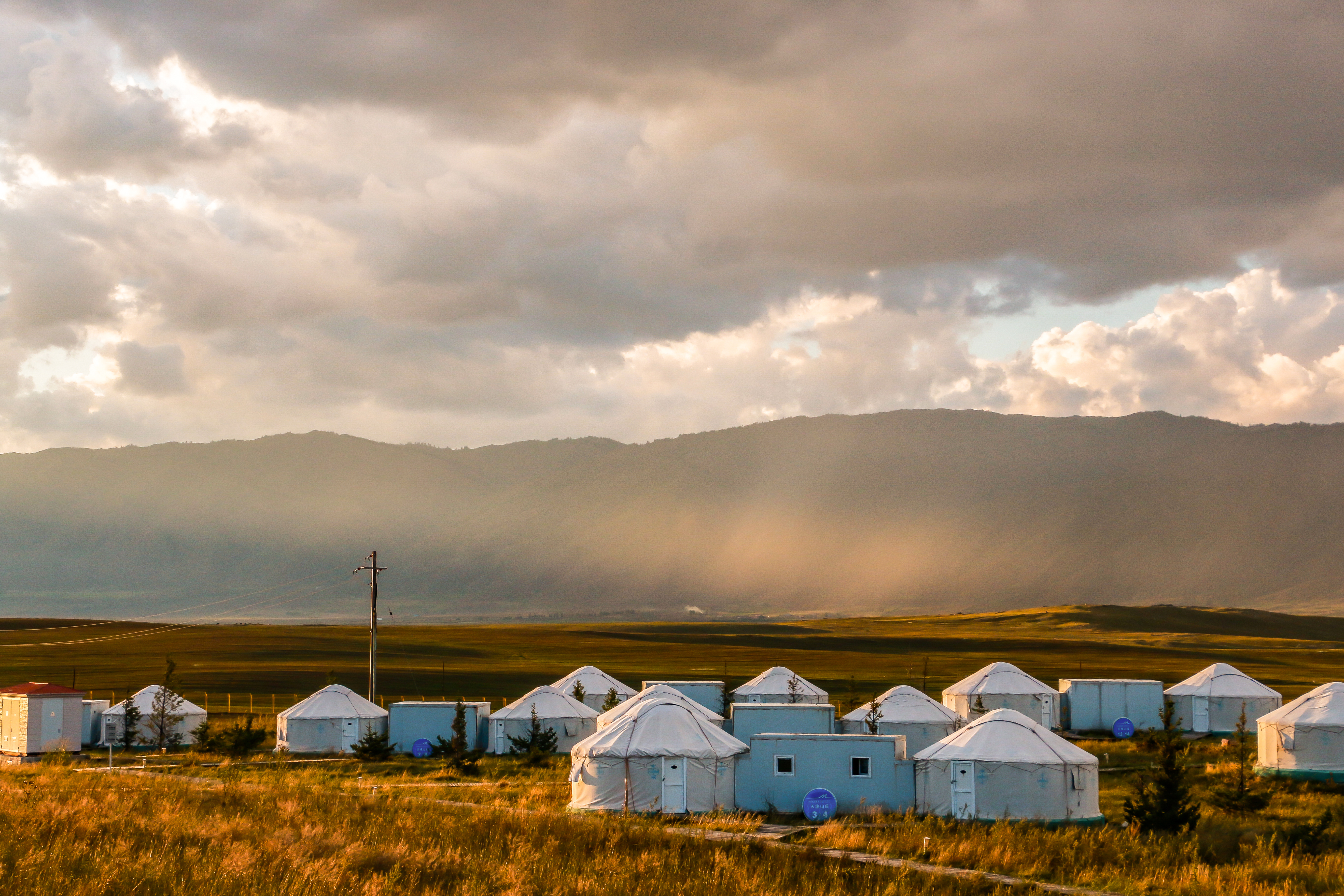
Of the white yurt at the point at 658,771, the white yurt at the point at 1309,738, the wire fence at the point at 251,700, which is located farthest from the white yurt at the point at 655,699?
the wire fence at the point at 251,700

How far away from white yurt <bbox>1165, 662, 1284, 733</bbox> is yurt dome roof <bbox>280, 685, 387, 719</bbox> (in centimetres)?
3584

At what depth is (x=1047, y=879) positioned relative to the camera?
25.1 meters

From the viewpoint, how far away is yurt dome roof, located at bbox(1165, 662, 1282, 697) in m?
56.8

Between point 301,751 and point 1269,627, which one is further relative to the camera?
point 1269,627

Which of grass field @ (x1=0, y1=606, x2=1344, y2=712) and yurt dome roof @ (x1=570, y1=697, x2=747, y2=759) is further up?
yurt dome roof @ (x1=570, y1=697, x2=747, y2=759)

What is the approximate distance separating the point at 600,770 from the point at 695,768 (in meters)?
2.64

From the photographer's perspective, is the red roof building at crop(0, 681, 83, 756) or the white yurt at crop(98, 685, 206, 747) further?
the white yurt at crop(98, 685, 206, 747)

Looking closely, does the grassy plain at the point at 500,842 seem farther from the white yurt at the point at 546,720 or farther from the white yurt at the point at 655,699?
the white yurt at the point at 546,720

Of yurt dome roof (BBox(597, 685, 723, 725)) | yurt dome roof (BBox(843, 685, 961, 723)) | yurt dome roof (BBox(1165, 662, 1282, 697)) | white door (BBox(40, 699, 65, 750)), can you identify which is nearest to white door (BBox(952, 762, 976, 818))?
yurt dome roof (BBox(597, 685, 723, 725))

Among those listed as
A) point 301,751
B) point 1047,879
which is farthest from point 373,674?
point 1047,879

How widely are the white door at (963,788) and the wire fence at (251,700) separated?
3791cm

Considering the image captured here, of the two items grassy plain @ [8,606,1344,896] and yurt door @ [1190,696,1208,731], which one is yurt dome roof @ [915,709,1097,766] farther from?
yurt door @ [1190,696,1208,731]

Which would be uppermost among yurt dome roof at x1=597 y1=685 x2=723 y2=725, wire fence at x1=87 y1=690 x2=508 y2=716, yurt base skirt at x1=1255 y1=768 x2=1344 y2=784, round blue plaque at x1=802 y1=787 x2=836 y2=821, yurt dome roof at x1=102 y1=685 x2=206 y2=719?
yurt dome roof at x1=597 y1=685 x2=723 y2=725

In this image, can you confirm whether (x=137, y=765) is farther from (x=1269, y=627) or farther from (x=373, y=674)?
(x=1269, y=627)
